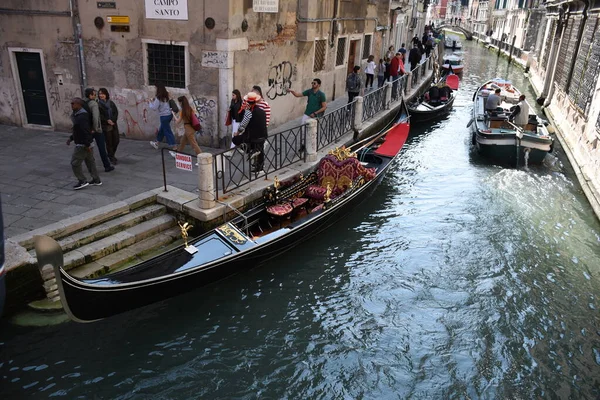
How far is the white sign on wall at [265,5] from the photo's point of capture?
7520 millimetres

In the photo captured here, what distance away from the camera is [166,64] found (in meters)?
7.40

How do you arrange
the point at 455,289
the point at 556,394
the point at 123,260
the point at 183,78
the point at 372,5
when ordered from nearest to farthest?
the point at 556,394, the point at 123,260, the point at 455,289, the point at 183,78, the point at 372,5

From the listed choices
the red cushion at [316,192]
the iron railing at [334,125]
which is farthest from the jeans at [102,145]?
the iron railing at [334,125]

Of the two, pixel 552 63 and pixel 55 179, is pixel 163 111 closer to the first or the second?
pixel 55 179

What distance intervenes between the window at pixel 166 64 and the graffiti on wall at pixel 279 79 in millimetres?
1779

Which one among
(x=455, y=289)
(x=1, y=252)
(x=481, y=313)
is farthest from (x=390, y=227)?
(x=1, y=252)

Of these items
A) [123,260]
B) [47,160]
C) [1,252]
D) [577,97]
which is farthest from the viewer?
[577,97]

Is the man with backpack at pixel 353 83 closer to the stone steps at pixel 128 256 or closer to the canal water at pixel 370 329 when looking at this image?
the canal water at pixel 370 329

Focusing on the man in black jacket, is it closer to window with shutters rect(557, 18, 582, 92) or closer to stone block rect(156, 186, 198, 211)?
stone block rect(156, 186, 198, 211)

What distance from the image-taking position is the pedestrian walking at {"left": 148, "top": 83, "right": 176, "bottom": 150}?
270 inches

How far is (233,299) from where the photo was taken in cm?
500

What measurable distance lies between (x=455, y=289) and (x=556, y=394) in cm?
153

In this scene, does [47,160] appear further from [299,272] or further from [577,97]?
[577,97]

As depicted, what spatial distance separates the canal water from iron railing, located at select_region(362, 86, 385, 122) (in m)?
3.61
